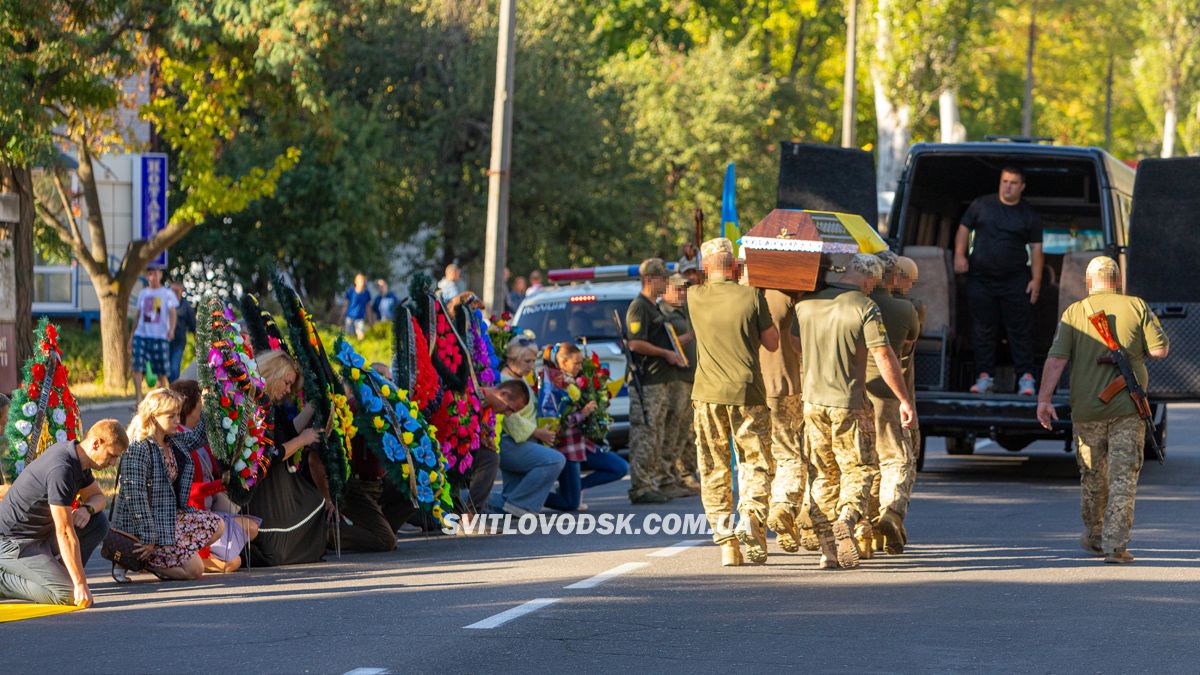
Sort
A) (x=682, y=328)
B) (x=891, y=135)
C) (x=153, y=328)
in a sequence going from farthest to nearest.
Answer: (x=891, y=135), (x=153, y=328), (x=682, y=328)

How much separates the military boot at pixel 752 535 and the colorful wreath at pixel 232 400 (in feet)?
9.09

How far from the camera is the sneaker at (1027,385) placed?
1579 cm

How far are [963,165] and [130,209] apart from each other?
2068 centimetres

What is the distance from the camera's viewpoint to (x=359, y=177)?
3591 centimetres

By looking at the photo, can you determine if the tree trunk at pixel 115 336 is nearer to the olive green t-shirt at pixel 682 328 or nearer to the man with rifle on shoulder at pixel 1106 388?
the olive green t-shirt at pixel 682 328

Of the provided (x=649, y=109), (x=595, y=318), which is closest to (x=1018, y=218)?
(x=595, y=318)

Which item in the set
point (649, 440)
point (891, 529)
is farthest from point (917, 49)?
point (891, 529)

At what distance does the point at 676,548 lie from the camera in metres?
12.1

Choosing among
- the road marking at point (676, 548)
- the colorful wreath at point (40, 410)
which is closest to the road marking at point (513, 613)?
the road marking at point (676, 548)

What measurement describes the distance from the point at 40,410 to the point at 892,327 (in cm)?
496

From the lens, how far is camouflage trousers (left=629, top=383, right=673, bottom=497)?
48.5 feet

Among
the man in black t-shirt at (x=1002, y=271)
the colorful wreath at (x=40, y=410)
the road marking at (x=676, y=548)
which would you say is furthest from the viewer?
the man in black t-shirt at (x=1002, y=271)

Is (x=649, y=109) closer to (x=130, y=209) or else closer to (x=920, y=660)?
(x=130, y=209)

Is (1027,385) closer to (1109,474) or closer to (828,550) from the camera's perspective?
(1109,474)
